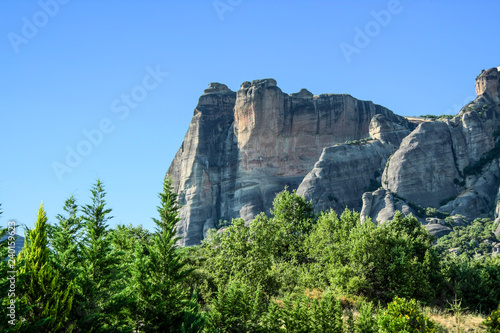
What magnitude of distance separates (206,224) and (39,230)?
4209 inches

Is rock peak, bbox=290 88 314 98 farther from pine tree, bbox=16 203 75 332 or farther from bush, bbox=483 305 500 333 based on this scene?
pine tree, bbox=16 203 75 332

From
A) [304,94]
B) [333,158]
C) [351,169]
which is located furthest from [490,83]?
[304,94]

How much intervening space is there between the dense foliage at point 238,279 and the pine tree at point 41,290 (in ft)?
0.14

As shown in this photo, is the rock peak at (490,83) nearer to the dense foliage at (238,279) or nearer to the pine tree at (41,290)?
the dense foliage at (238,279)

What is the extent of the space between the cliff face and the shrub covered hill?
26 cm

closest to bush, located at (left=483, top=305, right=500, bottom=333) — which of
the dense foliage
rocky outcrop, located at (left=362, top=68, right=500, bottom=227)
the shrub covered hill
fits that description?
the dense foliage

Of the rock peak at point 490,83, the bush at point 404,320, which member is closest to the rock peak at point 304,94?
the rock peak at point 490,83

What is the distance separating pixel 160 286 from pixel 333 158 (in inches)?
3768

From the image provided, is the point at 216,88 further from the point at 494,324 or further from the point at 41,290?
the point at 41,290

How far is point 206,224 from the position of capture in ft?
416

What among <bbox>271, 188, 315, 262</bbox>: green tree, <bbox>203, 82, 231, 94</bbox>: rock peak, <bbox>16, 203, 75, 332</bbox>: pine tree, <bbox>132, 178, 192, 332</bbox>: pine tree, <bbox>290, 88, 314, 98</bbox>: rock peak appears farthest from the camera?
<bbox>203, 82, 231, 94</bbox>: rock peak

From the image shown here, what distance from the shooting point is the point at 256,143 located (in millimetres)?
132500

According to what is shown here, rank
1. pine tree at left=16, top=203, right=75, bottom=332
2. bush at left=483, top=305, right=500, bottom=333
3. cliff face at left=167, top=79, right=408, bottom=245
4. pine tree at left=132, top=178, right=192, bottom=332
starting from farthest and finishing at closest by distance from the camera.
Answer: cliff face at left=167, top=79, right=408, bottom=245 < bush at left=483, top=305, right=500, bottom=333 < pine tree at left=132, top=178, right=192, bottom=332 < pine tree at left=16, top=203, right=75, bottom=332

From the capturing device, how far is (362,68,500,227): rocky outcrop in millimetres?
101750
